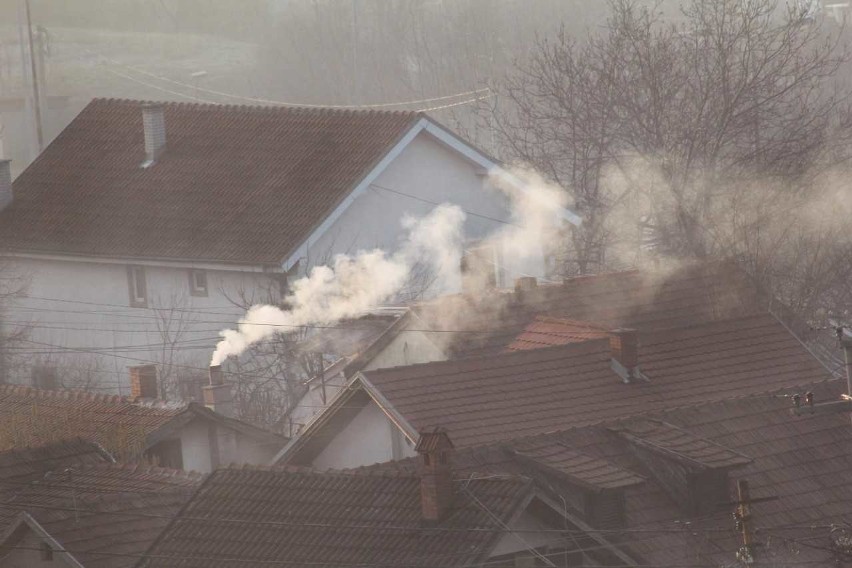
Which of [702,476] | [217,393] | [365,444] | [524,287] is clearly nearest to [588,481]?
[702,476]

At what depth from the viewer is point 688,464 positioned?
18688 millimetres

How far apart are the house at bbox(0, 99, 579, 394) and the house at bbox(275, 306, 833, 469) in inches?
357

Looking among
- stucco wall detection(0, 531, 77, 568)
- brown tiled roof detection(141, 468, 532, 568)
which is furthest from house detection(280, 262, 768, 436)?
brown tiled roof detection(141, 468, 532, 568)

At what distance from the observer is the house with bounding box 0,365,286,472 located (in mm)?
24891

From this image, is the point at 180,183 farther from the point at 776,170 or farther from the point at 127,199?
the point at 776,170

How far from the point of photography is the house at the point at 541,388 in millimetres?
21125

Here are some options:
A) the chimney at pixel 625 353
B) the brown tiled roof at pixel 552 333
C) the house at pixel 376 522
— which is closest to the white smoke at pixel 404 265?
the brown tiled roof at pixel 552 333

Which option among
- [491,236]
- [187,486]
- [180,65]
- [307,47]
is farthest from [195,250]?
[180,65]

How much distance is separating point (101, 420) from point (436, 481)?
10.3 meters

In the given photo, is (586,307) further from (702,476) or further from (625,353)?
(702,476)

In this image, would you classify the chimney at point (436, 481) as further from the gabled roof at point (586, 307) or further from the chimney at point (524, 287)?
the chimney at point (524, 287)

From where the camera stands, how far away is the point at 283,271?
30.8 metres

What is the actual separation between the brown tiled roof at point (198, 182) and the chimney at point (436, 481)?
1451 cm

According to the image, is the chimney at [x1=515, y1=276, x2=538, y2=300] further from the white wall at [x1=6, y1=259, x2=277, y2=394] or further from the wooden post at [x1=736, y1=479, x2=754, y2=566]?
the wooden post at [x1=736, y1=479, x2=754, y2=566]
